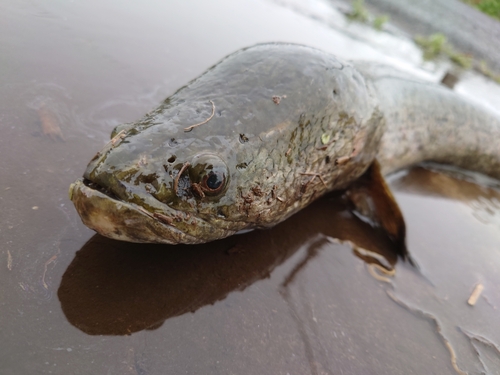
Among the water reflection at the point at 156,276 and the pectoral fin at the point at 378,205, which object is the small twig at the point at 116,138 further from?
the pectoral fin at the point at 378,205

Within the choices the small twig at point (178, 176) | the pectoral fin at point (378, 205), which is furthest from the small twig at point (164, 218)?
the pectoral fin at point (378, 205)

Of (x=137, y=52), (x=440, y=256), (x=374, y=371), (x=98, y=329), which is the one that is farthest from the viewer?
(x=137, y=52)

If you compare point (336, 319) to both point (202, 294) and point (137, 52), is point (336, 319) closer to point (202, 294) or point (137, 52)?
point (202, 294)

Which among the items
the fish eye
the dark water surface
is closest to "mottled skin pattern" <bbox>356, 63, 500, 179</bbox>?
the dark water surface

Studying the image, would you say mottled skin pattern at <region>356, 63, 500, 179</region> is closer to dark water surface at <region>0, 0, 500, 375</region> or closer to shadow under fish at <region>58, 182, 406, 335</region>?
dark water surface at <region>0, 0, 500, 375</region>

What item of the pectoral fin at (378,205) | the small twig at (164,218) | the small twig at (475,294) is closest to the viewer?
the small twig at (164,218)

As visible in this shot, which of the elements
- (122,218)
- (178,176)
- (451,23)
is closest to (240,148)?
(178,176)

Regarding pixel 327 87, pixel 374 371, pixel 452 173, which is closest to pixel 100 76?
pixel 327 87

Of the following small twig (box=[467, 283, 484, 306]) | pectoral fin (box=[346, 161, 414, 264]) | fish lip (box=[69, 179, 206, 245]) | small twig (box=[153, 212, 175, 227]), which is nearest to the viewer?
fish lip (box=[69, 179, 206, 245])
